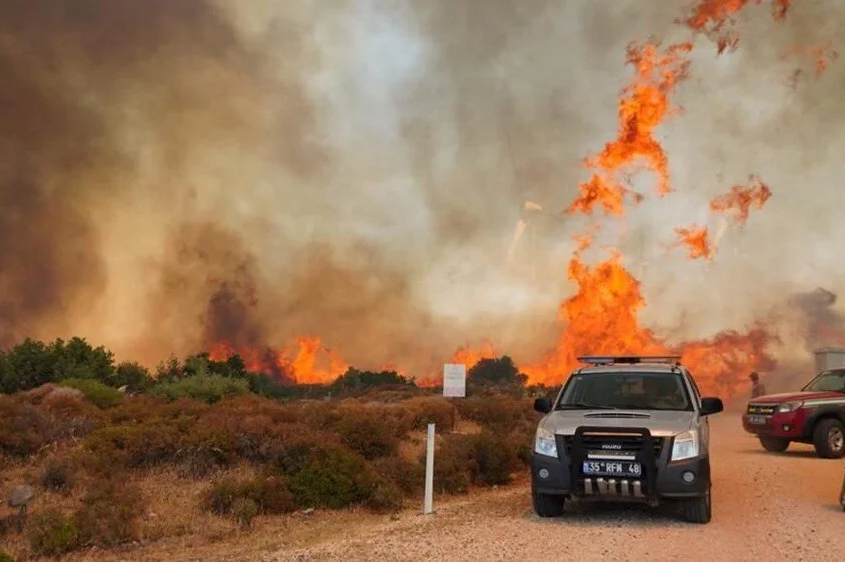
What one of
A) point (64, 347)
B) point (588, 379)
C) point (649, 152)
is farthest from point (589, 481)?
point (64, 347)

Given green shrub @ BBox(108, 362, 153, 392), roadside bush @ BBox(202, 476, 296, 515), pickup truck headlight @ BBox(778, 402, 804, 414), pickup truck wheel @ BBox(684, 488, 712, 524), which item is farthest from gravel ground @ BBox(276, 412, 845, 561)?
green shrub @ BBox(108, 362, 153, 392)

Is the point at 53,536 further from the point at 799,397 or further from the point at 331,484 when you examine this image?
the point at 799,397

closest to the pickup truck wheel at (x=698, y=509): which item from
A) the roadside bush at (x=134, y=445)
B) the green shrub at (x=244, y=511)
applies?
the green shrub at (x=244, y=511)

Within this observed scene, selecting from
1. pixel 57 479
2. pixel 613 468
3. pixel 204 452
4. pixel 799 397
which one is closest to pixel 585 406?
pixel 613 468

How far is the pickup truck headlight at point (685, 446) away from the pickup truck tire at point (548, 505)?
68.9 inches

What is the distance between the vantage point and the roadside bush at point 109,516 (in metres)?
9.70

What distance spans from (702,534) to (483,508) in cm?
353

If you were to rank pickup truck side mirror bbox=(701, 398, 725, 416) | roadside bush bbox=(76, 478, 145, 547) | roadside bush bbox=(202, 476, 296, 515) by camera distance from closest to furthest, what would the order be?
roadside bush bbox=(76, 478, 145, 547)
pickup truck side mirror bbox=(701, 398, 725, 416)
roadside bush bbox=(202, 476, 296, 515)

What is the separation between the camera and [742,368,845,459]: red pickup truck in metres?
16.8

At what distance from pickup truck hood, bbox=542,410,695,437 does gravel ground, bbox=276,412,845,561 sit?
1.29m

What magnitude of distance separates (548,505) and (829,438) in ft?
33.8

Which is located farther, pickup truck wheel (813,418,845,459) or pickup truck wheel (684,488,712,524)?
pickup truck wheel (813,418,845,459)

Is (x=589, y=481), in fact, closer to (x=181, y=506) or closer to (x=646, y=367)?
(x=646, y=367)

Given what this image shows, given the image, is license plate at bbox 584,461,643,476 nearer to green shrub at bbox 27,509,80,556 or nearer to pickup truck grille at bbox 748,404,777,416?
green shrub at bbox 27,509,80,556
